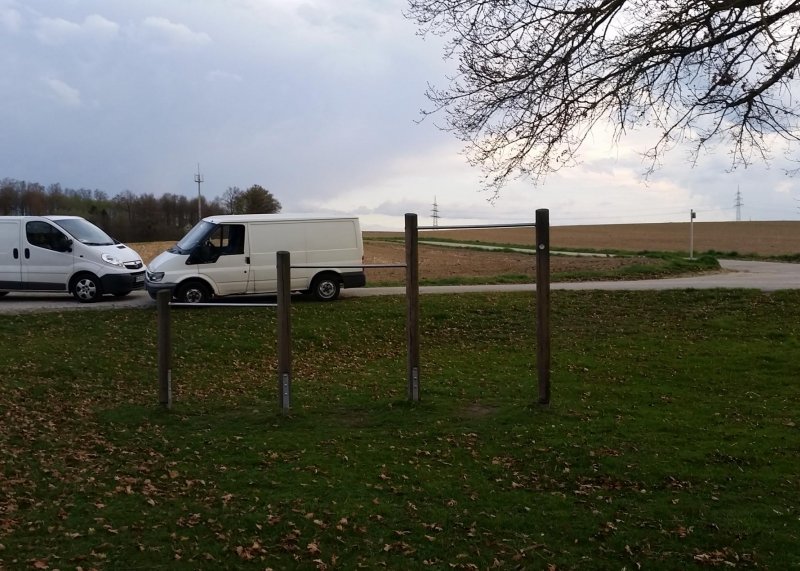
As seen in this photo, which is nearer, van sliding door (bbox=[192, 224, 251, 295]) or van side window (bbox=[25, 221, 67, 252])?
van sliding door (bbox=[192, 224, 251, 295])

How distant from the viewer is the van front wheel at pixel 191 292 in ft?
52.5

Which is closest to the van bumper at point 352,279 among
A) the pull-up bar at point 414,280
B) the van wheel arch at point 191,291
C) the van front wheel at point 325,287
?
the van front wheel at point 325,287

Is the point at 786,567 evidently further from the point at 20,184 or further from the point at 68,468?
the point at 20,184

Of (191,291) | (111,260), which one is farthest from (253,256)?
(111,260)

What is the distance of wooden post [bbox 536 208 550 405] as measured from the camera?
792 centimetres

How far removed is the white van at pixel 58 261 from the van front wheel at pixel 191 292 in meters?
1.99

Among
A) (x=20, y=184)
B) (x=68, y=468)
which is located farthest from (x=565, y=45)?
(x=20, y=184)

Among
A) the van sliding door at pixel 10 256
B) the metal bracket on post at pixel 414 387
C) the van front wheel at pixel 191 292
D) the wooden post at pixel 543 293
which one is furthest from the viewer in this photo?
the van sliding door at pixel 10 256

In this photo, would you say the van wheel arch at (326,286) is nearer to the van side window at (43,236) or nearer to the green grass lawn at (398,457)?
the green grass lawn at (398,457)

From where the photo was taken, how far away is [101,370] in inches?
424

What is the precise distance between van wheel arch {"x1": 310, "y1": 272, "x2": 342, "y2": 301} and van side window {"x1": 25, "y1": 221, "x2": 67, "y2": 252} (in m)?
5.92

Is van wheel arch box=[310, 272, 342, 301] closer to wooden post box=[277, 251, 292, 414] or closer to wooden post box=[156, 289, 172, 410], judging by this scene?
wooden post box=[156, 289, 172, 410]

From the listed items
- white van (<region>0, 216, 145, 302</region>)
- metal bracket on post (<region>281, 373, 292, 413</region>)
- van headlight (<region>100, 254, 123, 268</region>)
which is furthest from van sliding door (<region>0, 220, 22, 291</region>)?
metal bracket on post (<region>281, 373, 292, 413</region>)

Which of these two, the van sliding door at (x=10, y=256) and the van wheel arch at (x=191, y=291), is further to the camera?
the van sliding door at (x=10, y=256)
